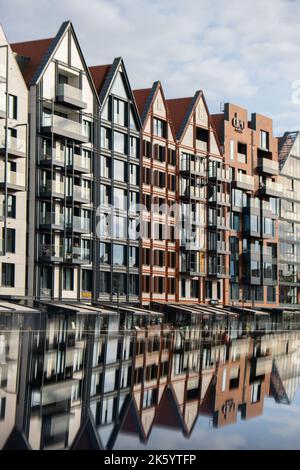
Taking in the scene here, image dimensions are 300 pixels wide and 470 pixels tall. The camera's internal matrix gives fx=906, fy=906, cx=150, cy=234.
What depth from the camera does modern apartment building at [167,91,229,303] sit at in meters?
102

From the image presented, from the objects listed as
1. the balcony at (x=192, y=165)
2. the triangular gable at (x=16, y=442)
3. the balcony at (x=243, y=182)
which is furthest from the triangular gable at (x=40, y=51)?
the triangular gable at (x=16, y=442)

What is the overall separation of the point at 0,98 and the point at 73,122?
29.3ft

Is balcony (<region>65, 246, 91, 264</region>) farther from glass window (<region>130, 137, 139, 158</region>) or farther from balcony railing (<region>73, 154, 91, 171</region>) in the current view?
glass window (<region>130, 137, 139, 158</region>)

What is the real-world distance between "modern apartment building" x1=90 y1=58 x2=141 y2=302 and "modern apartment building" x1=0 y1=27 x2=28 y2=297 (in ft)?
37.9

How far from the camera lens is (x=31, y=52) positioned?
83.2 meters

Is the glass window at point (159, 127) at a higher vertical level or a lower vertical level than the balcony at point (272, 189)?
higher

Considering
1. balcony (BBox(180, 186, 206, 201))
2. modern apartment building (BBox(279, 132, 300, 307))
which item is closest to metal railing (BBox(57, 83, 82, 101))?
balcony (BBox(180, 186, 206, 201))

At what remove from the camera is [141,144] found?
94.9 m

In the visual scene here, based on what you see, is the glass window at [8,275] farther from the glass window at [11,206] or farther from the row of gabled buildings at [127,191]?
the glass window at [11,206]

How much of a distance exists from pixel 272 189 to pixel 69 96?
151 feet

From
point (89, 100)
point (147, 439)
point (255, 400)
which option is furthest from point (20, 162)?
point (147, 439)

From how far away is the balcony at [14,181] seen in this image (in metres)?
73.9

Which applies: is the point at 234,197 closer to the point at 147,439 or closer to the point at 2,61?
the point at 2,61

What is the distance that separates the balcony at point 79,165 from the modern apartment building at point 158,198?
447 inches
